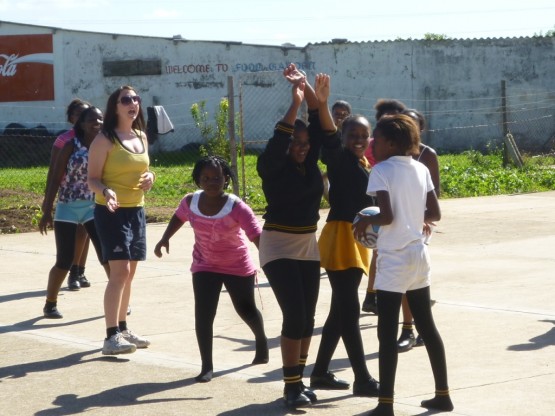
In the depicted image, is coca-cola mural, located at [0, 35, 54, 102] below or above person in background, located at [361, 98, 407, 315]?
above

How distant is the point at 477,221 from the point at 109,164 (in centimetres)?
827

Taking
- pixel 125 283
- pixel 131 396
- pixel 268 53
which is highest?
pixel 268 53

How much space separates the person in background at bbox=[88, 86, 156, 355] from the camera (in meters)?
7.53

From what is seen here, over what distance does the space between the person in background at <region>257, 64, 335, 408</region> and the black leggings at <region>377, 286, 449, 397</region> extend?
1.70 feet

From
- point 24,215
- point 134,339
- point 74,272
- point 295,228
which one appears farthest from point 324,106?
point 24,215

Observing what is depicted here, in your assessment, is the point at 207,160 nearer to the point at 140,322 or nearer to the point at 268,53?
the point at 140,322

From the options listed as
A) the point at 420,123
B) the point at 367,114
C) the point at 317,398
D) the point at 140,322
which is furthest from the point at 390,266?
the point at 367,114

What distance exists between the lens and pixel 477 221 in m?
14.9

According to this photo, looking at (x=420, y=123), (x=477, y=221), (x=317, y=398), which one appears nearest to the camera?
(x=317, y=398)

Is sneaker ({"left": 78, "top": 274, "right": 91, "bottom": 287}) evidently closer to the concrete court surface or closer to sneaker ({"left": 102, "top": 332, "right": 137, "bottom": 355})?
the concrete court surface

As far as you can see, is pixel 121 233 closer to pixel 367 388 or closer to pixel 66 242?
pixel 66 242

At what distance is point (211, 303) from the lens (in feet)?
22.5

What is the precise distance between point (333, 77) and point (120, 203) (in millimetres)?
26602

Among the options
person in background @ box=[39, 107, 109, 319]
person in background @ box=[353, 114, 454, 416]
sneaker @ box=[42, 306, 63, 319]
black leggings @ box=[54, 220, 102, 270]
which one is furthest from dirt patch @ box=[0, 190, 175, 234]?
person in background @ box=[353, 114, 454, 416]
